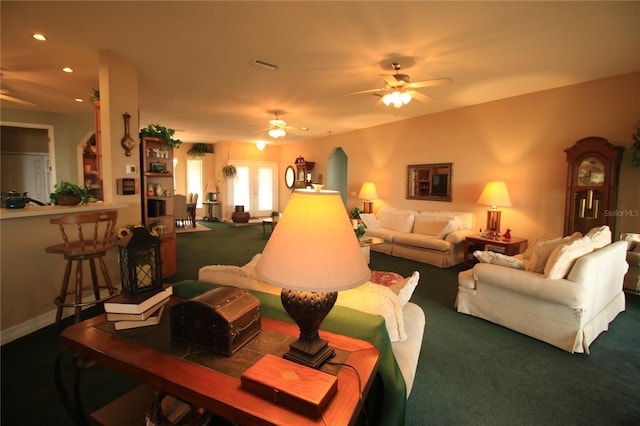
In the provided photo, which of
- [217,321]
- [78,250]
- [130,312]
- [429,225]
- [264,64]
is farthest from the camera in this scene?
[429,225]

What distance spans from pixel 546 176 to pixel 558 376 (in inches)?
128

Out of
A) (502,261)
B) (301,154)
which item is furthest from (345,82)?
(301,154)

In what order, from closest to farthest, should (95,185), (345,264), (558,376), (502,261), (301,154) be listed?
(345,264) → (558,376) → (502,261) → (95,185) → (301,154)

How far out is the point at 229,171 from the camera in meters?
10.0

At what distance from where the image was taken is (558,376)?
220 centimetres

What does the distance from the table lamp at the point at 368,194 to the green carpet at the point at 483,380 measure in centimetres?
401

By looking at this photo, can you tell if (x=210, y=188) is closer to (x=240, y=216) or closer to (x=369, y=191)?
(x=240, y=216)

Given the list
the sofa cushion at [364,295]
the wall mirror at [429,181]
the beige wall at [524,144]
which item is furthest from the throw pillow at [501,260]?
the wall mirror at [429,181]

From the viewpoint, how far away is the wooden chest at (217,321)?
1.12 metres

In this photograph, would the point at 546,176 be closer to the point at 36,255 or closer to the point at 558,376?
the point at 558,376

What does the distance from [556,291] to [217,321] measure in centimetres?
273

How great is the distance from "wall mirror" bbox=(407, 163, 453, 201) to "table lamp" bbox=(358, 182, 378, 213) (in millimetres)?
822

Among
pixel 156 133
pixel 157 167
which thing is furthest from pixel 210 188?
pixel 156 133

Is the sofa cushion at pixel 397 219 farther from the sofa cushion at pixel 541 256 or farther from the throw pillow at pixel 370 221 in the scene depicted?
the sofa cushion at pixel 541 256
